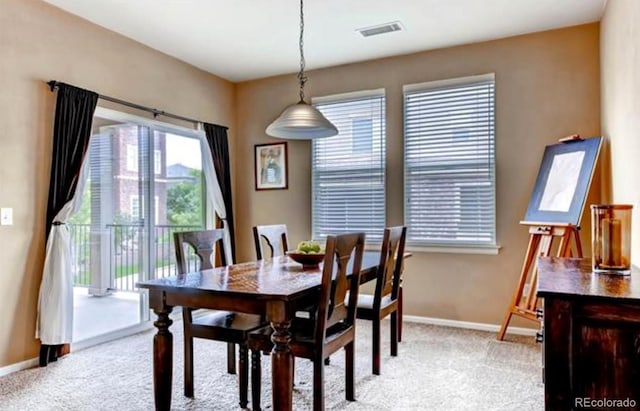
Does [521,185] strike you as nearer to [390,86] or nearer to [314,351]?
[390,86]

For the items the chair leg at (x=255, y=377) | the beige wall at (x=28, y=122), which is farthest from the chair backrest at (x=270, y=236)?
the beige wall at (x=28, y=122)

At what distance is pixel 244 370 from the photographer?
254 centimetres

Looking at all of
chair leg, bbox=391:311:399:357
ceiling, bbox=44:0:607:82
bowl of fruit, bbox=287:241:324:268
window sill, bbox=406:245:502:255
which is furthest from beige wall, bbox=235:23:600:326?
bowl of fruit, bbox=287:241:324:268

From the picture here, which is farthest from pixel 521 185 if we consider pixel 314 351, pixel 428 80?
pixel 314 351

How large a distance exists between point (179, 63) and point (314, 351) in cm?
361

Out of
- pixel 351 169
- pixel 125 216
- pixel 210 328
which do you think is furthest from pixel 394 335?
pixel 125 216

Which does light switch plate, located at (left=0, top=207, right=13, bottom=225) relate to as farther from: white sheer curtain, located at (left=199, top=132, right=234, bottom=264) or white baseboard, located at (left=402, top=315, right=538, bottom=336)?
white baseboard, located at (left=402, top=315, right=538, bottom=336)

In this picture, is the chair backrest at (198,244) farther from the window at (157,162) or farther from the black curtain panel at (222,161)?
the black curtain panel at (222,161)

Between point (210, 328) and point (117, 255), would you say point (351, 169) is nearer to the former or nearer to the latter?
point (117, 255)

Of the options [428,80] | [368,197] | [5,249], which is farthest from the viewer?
[368,197]

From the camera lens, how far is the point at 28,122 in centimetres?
328

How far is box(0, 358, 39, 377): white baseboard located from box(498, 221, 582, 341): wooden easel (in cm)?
374

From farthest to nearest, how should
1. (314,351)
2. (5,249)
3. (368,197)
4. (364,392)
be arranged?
(368,197), (5,249), (364,392), (314,351)

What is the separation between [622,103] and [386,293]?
6.47 ft
